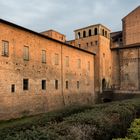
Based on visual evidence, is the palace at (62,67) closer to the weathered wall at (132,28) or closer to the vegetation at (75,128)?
the weathered wall at (132,28)

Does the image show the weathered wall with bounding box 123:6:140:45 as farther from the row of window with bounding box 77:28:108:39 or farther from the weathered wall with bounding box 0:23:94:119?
the weathered wall with bounding box 0:23:94:119

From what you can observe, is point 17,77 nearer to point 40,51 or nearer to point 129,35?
point 40,51

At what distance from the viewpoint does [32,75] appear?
20.1 metres

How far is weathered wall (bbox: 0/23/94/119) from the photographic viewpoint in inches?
683

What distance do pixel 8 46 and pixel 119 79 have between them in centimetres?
2333

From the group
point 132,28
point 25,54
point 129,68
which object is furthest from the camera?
point 132,28

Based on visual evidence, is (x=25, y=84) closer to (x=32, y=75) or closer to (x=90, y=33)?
(x=32, y=75)

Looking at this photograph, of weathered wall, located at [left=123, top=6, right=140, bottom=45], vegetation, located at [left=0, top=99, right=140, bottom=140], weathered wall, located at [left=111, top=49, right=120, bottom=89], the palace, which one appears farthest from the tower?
vegetation, located at [left=0, top=99, right=140, bottom=140]

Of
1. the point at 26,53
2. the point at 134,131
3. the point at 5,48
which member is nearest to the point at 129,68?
the point at 26,53

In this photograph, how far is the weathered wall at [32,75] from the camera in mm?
17359

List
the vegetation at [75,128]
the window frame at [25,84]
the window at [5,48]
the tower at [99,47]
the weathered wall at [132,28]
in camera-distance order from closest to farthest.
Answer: the vegetation at [75,128] < the window at [5,48] < the window frame at [25,84] < the tower at [99,47] < the weathered wall at [132,28]

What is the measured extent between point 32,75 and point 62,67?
589cm

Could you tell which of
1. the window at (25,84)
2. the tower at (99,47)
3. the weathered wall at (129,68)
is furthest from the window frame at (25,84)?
the weathered wall at (129,68)

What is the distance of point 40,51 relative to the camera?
21641 mm
